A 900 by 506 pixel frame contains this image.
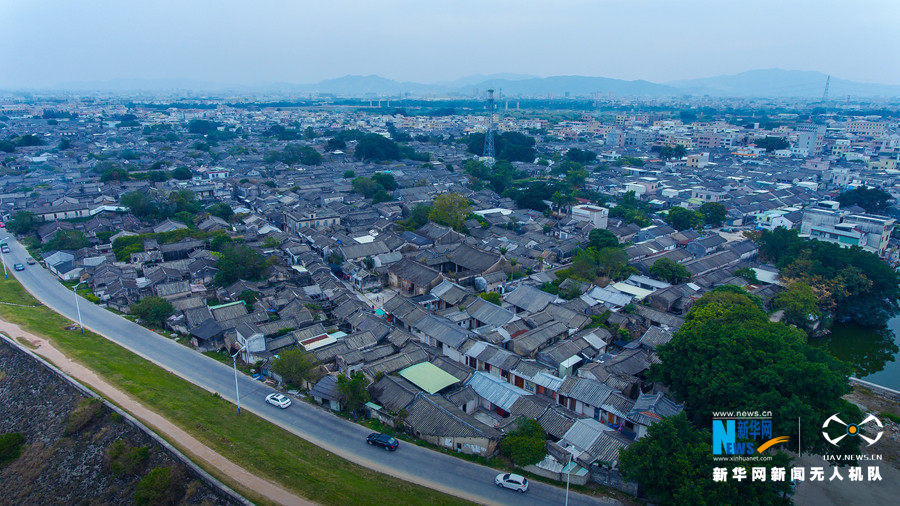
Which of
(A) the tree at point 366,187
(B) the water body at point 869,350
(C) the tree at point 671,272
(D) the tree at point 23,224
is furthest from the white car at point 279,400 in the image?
(D) the tree at point 23,224

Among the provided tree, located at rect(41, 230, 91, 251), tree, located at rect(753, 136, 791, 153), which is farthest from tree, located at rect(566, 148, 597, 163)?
tree, located at rect(41, 230, 91, 251)

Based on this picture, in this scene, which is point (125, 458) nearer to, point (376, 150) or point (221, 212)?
point (221, 212)

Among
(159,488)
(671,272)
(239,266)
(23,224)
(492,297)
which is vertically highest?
(671,272)

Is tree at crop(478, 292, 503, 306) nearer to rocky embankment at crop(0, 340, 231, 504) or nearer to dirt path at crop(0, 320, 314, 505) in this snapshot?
dirt path at crop(0, 320, 314, 505)

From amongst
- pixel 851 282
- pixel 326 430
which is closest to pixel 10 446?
pixel 326 430

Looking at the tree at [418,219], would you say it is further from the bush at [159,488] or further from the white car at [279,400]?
the bush at [159,488]

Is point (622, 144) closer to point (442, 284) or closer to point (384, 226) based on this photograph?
point (384, 226)
